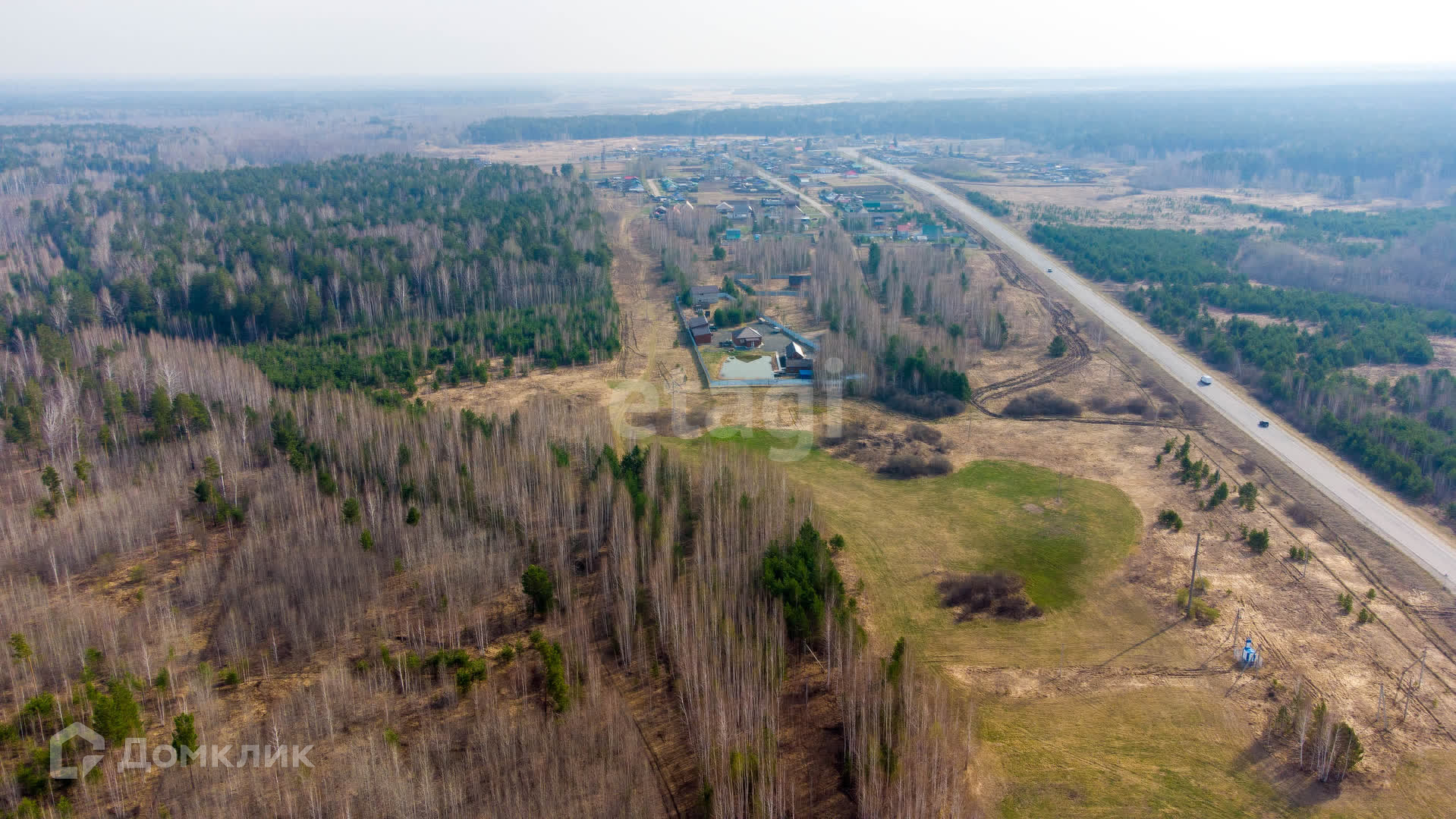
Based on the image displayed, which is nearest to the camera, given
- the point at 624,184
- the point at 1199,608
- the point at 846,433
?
the point at 1199,608

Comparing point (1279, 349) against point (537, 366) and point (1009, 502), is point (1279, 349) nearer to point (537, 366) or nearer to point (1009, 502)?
point (1009, 502)

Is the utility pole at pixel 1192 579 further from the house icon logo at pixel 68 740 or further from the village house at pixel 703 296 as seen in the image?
the village house at pixel 703 296

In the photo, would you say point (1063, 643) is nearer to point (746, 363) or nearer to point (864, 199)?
point (746, 363)

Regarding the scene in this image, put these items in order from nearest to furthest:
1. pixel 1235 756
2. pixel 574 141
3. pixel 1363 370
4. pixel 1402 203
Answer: pixel 1235 756 < pixel 1363 370 < pixel 1402 203 < pixel 574 141

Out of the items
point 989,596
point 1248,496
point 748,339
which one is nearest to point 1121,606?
point 989,596

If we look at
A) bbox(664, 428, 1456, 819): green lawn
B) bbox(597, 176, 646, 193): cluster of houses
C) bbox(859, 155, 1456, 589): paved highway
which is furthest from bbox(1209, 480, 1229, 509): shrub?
bbox(597, 176, 646, 193): cluster of houses

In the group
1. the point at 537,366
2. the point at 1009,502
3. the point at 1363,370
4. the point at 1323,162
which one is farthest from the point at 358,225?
the point at 1323,162

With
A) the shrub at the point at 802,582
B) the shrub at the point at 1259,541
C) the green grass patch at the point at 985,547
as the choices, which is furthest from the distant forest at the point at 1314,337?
the shrub at the point at 802,582
